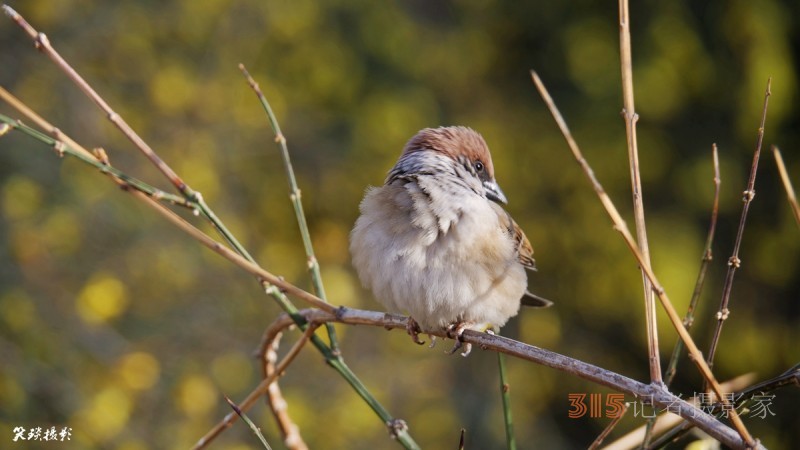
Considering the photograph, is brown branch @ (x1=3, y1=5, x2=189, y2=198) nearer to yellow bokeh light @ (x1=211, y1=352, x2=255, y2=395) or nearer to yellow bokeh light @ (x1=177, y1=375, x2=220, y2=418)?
yellow bokeh light @ (x1=177, y1=375, x2=220, y2=418)

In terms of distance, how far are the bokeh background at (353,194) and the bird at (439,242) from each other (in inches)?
91.2

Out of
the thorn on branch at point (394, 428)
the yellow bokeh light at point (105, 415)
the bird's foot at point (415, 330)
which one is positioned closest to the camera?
the thorn on branch at point (394, 428)

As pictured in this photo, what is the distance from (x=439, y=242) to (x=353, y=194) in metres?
3.51

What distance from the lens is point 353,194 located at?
226 inches

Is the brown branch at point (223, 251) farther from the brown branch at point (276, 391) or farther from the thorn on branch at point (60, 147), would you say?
the brown branch at point (276, 391)

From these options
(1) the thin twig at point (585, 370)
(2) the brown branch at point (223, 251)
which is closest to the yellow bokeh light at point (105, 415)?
(1) the thin twig at point (585, 370)

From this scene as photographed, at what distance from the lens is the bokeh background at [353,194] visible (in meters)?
4.38

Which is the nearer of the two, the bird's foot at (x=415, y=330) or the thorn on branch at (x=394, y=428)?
the thorn on branch at (x=394, y=428)

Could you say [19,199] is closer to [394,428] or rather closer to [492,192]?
[492,192]

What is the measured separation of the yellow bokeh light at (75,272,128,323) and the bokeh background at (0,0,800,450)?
0.01 m

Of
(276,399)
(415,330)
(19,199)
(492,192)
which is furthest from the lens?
(19,199)

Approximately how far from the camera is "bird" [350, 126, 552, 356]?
2.24m

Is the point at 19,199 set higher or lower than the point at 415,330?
higher

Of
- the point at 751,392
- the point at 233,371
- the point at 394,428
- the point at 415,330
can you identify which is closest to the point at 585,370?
the point at 751,392
